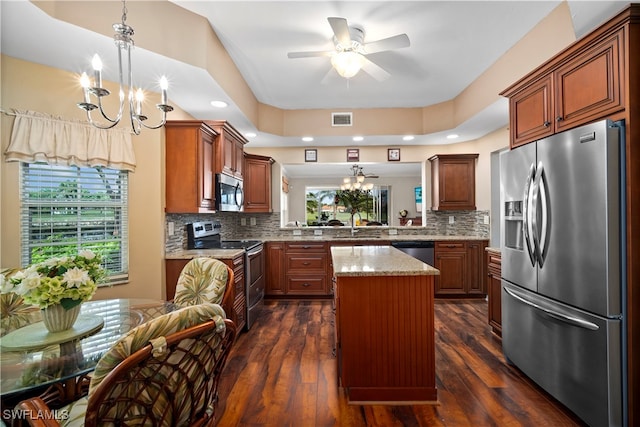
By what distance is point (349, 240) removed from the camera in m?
4.58

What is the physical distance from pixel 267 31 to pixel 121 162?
1.71 m

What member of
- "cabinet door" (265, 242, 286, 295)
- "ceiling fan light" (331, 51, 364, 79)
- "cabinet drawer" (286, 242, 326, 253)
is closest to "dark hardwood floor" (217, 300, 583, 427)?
"cabinet door" (265, 242, 286, 295)

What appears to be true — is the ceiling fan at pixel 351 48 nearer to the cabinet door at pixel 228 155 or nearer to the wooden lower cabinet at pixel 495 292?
the cabinet door at pixel 228 155

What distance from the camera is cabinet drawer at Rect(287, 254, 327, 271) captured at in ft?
15.1

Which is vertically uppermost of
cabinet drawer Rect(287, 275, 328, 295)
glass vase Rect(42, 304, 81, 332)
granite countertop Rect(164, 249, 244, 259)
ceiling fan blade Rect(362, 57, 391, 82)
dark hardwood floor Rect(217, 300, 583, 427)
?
ceiling fan blade Rect(362, 57, 391, 82)

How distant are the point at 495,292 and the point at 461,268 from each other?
1.50 m

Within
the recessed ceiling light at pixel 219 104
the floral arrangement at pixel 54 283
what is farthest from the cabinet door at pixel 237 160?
the floral arrangement at pixel 54 283

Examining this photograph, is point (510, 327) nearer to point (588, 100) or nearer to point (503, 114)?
point (588, 100)

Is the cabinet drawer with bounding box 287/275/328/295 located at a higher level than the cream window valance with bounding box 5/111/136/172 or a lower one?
lower

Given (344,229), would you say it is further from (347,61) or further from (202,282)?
(202,282)

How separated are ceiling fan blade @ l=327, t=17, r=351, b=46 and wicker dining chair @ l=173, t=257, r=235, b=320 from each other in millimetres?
1756

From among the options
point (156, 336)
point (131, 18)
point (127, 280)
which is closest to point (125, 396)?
point (156, 336)

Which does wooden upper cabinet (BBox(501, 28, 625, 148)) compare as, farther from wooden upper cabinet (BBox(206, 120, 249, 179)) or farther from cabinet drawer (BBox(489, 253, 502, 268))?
wooden upper cabinet (BBox(206, 120, 249, 179))

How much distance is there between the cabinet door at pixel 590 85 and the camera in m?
1.63
